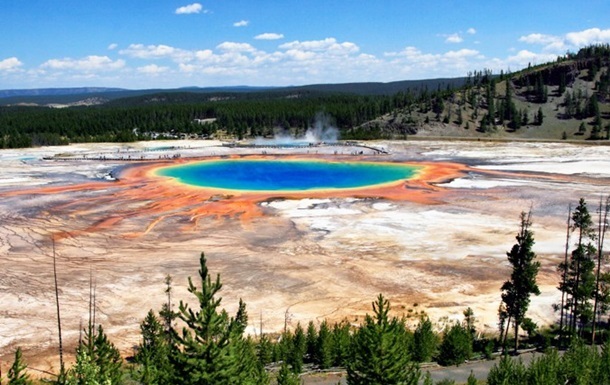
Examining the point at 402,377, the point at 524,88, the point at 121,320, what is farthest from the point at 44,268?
the point at 524,88

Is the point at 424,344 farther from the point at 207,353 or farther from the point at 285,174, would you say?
the point at 285,174

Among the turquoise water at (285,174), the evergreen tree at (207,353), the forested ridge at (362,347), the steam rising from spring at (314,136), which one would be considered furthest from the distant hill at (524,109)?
the evergreen tree at (207,353)

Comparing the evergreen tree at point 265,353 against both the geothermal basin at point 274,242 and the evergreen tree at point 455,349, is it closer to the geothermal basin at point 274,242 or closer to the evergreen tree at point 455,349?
the geothermal basin at point 274,242

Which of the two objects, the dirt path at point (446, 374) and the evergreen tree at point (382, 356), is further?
the dirt path at point (446, 374)

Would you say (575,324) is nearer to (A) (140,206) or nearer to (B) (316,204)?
(B) (316,204)

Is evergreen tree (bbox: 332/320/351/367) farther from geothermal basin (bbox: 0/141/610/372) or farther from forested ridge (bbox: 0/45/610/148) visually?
forested ridge (bbox: 0/45/610/148)

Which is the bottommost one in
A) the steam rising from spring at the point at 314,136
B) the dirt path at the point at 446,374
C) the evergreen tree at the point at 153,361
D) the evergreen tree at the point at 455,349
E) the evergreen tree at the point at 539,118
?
the dirt path at the point at 446,374

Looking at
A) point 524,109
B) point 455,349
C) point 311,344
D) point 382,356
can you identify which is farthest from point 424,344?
point 524,109
